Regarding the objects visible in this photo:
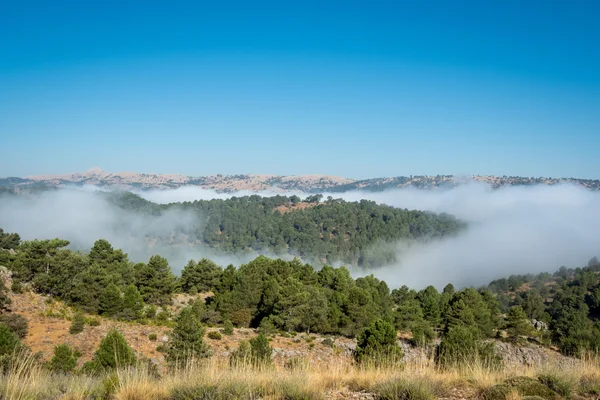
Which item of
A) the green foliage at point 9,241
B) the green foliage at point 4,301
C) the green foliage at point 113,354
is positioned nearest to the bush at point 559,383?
the green foliage at point 113,354

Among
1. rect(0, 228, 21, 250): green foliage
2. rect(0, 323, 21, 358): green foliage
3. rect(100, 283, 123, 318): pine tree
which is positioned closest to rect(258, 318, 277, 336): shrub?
rect(100, 283, 123, 318): pine tree

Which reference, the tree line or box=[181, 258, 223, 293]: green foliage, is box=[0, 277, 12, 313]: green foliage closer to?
the tree line

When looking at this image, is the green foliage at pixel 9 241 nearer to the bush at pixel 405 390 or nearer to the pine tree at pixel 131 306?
the pine tree at pixel 131 306

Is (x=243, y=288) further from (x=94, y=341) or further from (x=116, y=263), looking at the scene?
(x=94, y=341)

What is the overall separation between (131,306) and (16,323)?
9786mm

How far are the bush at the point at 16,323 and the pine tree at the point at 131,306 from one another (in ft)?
26.7

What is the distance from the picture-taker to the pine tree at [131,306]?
100 ft

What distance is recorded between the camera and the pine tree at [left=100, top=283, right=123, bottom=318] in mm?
30375

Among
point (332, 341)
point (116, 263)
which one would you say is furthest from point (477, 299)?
point (116, 263)

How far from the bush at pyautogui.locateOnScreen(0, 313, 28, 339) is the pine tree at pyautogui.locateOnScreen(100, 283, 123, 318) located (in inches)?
292

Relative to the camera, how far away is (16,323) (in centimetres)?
2219

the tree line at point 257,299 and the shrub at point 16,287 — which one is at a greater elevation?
the shrub at point 16,287

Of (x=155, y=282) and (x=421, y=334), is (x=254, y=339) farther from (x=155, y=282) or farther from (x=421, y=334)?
(x=155, y=282)

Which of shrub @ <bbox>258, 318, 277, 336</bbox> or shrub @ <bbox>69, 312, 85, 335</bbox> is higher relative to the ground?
shrub @ <bbox>69, 312, 85, 335</bbox>
